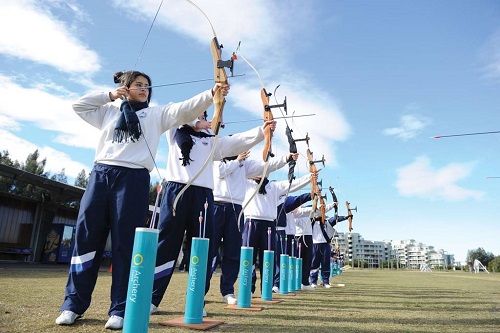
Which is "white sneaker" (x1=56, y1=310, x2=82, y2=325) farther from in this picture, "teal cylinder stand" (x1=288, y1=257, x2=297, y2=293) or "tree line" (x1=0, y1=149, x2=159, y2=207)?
"tree line" (x1=0, y1=149, x2=159, y2=207)

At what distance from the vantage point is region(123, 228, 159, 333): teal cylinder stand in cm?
219

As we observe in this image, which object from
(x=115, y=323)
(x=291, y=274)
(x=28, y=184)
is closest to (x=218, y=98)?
(x=115, y=323)

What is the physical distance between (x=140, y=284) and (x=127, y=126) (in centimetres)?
127

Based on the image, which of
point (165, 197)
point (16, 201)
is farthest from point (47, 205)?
point (165, 197)

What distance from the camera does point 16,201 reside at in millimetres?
16109

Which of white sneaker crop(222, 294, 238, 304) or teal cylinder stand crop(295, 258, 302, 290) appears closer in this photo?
white sneaker crop(222, 294, 238, 304)

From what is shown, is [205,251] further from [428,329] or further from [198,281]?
[428,329]

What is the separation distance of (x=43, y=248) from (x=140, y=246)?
54.7 feet

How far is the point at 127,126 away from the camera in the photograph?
2965mm

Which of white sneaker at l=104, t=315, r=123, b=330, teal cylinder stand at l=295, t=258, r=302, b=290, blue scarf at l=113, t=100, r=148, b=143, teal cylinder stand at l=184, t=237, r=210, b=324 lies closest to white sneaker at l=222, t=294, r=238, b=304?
teal cylinder stand at l=184, t=237, r=210, b=324

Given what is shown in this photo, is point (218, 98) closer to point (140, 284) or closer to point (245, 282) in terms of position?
point (140, 284)

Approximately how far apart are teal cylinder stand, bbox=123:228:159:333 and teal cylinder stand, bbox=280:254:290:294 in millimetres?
4656

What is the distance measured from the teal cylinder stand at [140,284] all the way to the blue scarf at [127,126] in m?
1.00

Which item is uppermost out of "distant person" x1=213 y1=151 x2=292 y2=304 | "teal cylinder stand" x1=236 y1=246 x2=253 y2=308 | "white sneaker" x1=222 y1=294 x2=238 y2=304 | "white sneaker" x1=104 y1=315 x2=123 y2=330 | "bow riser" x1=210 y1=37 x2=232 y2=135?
"bow riser" x1=210 y1=37 x2=232 y2=135
